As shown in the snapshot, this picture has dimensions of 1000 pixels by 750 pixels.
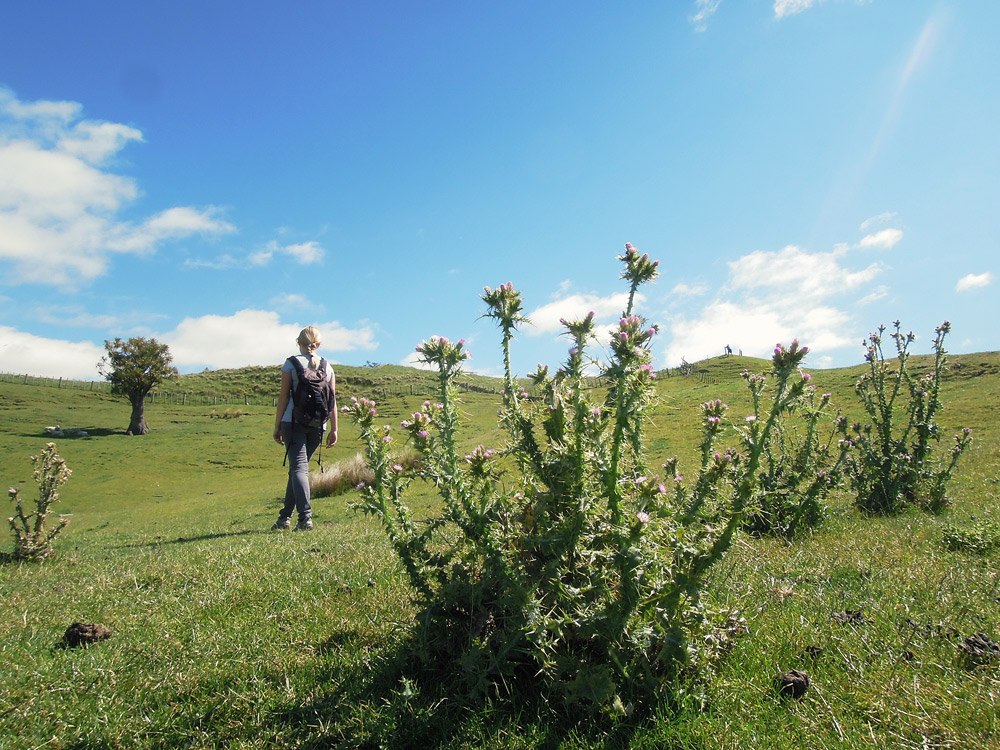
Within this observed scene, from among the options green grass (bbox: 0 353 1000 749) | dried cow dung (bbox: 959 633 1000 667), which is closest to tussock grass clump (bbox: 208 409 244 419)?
green grass (bbox: 0 353 1000 749)

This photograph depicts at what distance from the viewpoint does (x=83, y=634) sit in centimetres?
391

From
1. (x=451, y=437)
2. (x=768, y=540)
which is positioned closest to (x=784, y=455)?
(x=768, y=540)

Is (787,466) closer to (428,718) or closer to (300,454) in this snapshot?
(428,718)

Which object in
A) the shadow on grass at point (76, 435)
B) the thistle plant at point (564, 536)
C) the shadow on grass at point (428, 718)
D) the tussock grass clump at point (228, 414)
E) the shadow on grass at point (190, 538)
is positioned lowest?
the shadow on grass at point (76, 435)

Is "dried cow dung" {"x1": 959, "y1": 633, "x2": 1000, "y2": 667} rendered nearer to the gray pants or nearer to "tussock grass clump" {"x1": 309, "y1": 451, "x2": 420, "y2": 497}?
the gray pants

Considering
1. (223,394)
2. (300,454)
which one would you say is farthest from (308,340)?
(223,394)

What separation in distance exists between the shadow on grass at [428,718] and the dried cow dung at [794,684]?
807 millimetres

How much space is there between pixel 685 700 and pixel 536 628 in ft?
2.85

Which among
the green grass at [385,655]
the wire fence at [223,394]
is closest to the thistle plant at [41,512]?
the green grass at [385,655]

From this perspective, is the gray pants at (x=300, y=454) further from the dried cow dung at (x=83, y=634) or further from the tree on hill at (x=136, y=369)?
the tree on hill at (x=136, y=369)

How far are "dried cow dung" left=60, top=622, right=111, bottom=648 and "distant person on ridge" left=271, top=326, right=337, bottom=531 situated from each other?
380cm

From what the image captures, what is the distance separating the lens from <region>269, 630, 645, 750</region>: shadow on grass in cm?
249

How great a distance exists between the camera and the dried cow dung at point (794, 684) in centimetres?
264

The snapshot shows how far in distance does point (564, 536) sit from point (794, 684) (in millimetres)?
1456
